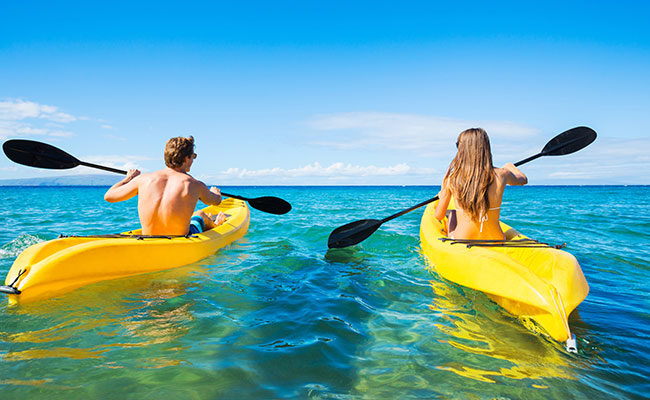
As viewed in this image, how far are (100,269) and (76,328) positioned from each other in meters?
1.01

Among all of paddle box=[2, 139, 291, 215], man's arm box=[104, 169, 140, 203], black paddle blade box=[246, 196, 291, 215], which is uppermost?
paddle box=[2, 139, 291, 215]

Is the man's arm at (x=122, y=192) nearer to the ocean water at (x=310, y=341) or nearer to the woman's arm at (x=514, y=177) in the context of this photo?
the ocean water at (x=310, y=341)

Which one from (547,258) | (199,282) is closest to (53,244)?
(199,282)

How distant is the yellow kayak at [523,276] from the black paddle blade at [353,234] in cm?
171

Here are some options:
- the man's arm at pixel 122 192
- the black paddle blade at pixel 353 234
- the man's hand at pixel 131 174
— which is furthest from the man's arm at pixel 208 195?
the black paddle blade at pixel 353 234

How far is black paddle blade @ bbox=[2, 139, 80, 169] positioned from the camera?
16.7ft

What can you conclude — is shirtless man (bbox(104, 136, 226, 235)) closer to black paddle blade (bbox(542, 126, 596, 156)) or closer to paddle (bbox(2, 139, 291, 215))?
paddle (bbox(2, 139, 291, 215))

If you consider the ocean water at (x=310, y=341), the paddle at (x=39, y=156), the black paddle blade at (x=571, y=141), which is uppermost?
the black paddle blade at (x=571, y=141)

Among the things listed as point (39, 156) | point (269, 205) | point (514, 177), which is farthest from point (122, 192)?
point (514, 177)

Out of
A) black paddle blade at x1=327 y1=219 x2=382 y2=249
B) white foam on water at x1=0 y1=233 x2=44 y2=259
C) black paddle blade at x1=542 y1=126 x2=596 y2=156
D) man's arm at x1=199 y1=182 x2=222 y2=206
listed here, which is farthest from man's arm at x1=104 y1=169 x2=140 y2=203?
black paddle blade at x1=542 y1=126 x2=596 y2=156

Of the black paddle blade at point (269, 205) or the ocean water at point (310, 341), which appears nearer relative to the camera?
the ocean water at point (310, 341)

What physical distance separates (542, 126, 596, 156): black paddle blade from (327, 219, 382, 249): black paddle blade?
9.09 feet

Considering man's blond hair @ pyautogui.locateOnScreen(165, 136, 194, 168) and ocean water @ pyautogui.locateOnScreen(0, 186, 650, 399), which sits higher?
man's blond hair @ pyautogui.locateOnScreen(165, 136, 194, 168)

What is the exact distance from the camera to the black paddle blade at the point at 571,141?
5.35 meters
